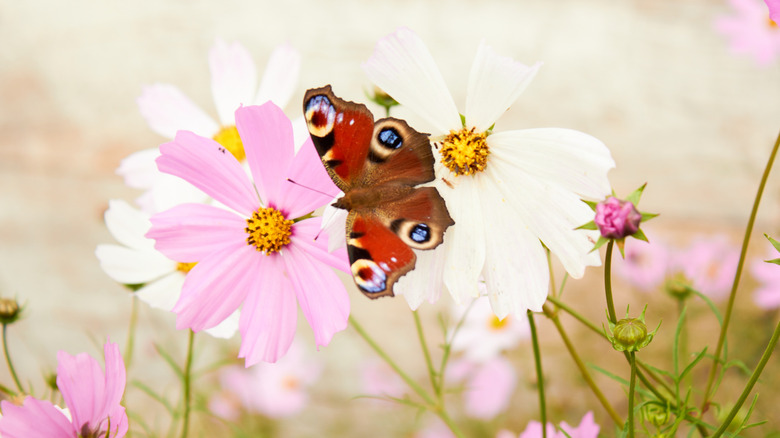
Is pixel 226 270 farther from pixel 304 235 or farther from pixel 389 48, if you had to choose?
pixel 389 48

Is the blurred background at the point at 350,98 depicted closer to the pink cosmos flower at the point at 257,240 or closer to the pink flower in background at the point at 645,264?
the pink flower in background at the point at 645,264

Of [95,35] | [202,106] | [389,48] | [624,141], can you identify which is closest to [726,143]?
[624,141]

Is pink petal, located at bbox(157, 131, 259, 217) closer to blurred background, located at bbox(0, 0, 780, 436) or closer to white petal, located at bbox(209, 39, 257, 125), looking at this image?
white petal, located at bbox(209, 39, 257, 125)

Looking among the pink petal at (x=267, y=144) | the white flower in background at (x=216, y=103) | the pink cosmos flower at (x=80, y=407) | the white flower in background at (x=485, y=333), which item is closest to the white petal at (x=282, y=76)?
the white flower in background at (x=216, y=103)

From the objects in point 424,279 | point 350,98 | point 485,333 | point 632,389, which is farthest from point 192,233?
point 350,98

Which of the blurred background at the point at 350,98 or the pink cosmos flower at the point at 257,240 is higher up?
the blurred background at the point at 350,98

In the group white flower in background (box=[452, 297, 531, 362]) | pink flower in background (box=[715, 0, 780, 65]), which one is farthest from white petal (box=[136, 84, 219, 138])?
pink flower in background (box=[715, 0, 780, 65])

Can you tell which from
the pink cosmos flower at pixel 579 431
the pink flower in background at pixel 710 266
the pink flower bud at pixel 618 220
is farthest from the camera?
the pink flower in background at pixel 710 266

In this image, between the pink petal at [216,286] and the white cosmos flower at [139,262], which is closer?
the pink petal at [216,286]
